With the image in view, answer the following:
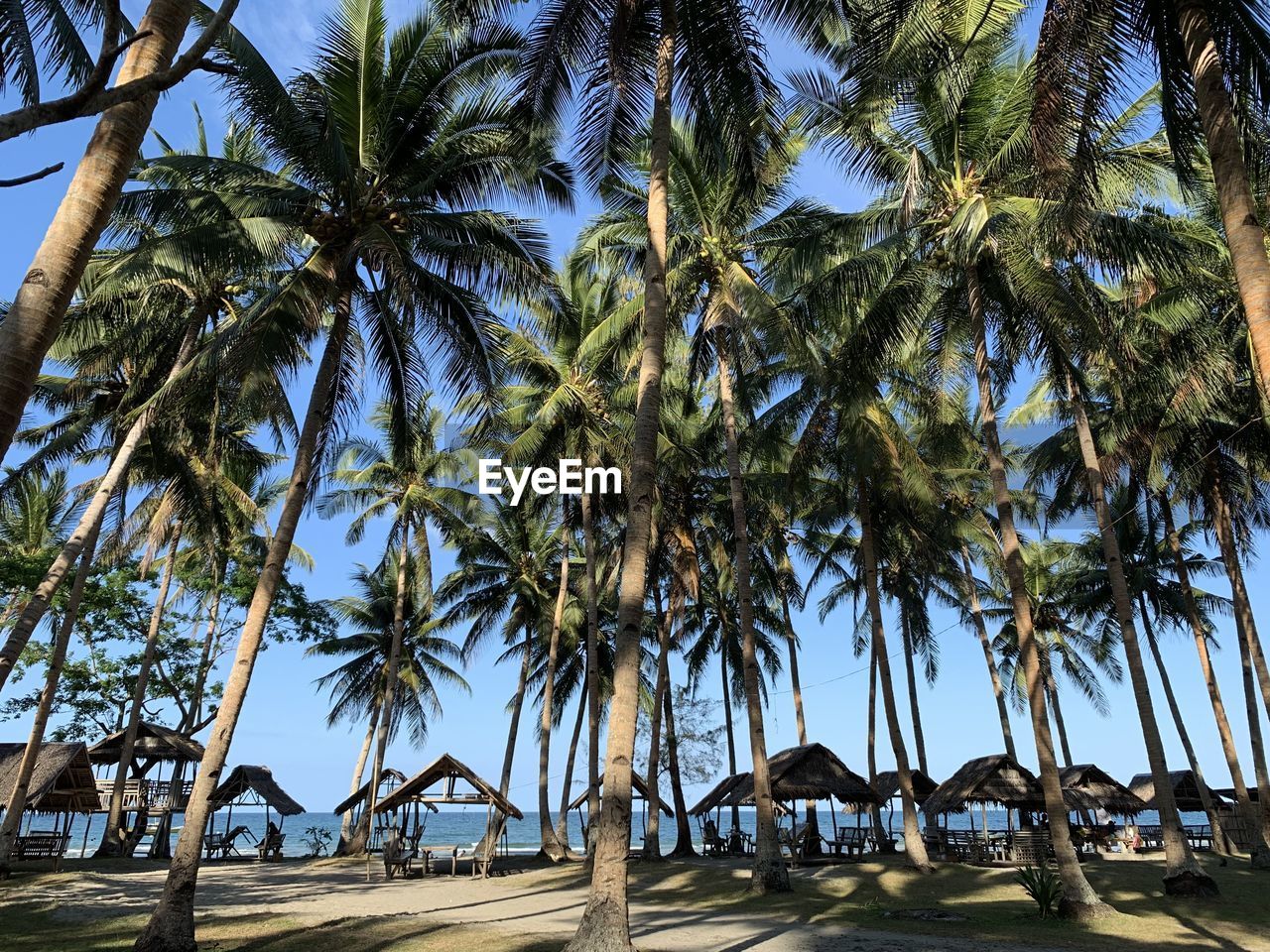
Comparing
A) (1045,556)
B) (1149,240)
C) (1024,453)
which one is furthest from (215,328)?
(1045,556)

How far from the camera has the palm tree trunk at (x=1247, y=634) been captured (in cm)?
2022

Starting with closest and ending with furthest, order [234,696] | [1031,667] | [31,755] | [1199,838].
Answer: [234,696], [1031,667], [31,755], [1199,838]

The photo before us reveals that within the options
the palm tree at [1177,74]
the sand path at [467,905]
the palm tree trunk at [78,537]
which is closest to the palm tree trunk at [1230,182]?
the palm tree at [1177,74]

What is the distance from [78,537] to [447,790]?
35.9 ft

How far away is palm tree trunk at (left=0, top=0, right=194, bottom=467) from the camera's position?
129 inches

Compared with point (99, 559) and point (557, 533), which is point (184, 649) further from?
point (557, 533)

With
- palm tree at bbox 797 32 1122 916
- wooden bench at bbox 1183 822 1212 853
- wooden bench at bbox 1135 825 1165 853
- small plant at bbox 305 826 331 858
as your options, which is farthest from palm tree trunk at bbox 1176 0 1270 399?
small plant at bbox 305 826 331 858

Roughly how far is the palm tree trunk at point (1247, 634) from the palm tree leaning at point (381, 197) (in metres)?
17.4

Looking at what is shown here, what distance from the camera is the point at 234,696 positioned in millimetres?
10828

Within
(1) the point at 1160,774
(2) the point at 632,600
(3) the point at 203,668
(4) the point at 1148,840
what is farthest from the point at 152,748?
(4) the point at 1148,840

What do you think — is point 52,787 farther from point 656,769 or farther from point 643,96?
point 643,96

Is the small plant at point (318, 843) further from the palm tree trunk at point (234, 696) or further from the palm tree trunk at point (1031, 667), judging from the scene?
the palm tree trunk at point (1031, 667)

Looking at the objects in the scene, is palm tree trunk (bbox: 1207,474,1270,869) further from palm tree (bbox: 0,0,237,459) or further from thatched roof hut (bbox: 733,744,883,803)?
palm tree (bbox: 0,0,237,459)

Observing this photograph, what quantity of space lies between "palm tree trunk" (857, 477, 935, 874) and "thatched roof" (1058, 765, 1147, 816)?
1038 centimetres
